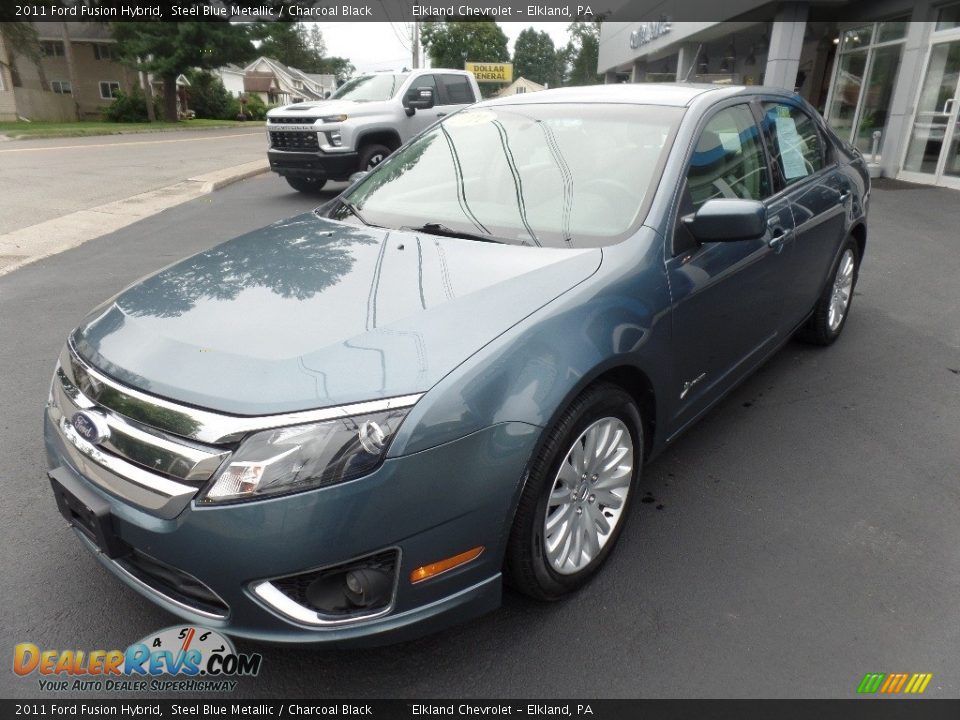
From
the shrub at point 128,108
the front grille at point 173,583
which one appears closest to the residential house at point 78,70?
the shrub at point 128,108

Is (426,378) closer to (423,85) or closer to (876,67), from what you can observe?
(423,85)

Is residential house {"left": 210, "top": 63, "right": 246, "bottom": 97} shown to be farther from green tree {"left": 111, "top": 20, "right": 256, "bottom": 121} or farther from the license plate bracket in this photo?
the license plate bracket

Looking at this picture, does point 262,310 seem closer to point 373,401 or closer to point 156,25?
point 373,401

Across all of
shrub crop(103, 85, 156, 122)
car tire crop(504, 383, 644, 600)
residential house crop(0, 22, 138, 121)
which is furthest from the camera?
residential house crop(0, 22, 138, 121)

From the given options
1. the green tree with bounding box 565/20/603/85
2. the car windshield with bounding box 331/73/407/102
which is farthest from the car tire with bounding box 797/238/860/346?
the green tree with bounding box 565/20/603/85

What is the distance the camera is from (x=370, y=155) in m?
10.5

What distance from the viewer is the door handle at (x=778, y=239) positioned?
3.16 meters

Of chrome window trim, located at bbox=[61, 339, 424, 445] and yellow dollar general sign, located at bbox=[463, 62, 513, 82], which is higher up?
yellow dollar general sign, located at bbox=[463, 62, 513, 82]

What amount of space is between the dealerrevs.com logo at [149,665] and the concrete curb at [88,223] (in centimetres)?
540

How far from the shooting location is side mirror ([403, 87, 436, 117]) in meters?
10.9

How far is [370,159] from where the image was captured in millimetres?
10539

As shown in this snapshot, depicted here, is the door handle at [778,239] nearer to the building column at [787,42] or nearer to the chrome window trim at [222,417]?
the chrome window trim at [222,417]

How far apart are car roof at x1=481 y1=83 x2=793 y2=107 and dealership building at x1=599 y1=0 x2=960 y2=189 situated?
846 cm

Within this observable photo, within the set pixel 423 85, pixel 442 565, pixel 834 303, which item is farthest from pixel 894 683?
pixel 423 85
